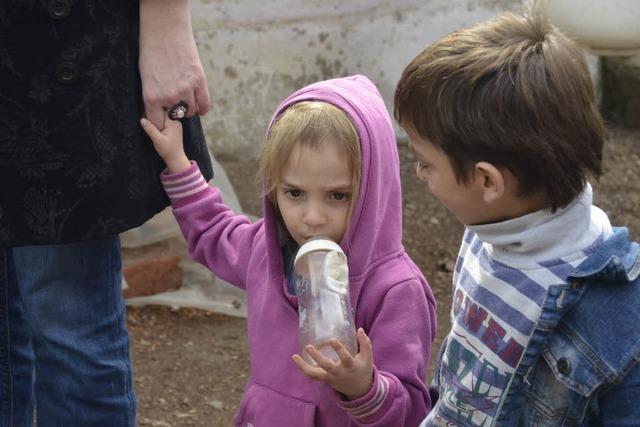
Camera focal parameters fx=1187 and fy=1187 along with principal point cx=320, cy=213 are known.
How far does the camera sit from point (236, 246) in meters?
2.73

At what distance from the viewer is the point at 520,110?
6.59 ft

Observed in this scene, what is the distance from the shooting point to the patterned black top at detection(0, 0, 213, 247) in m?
2.36

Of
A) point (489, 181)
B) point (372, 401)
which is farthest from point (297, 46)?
point (489, 181)

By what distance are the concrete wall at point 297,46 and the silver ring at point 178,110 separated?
8.30ft

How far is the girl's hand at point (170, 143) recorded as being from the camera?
2527 millimetres

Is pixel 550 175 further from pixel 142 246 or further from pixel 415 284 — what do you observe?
pixel 142 246

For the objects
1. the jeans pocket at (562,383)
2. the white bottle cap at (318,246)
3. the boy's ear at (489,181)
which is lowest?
the jeans pocket at (562,383)

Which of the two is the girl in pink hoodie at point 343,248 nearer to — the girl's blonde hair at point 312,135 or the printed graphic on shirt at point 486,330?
the girl's blonde hair at point 312,135

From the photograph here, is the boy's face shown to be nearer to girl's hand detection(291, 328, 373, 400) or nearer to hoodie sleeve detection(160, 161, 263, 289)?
girl's hand detection(291, 328, 373, 400)

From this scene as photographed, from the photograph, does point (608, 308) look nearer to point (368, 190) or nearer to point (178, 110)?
point (368, 190)

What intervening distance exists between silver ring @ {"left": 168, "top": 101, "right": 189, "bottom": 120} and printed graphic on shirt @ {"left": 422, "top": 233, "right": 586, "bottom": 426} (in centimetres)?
72

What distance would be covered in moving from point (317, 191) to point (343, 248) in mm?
134

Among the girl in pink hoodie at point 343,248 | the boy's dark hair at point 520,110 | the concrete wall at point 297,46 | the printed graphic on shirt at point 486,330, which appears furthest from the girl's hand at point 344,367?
the concrete wall at point 297,46

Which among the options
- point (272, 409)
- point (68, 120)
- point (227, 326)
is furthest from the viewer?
point (227, 326)
